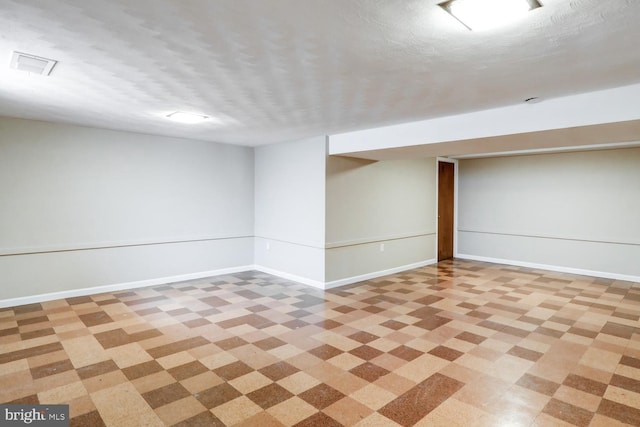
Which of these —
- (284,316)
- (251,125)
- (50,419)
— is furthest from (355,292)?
(50,419)

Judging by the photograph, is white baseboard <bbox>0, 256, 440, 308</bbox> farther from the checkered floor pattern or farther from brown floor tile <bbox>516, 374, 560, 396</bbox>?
brown floor tile <bbox>516, 374, 560, 396</bbox>

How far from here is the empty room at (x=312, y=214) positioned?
7.25 feet

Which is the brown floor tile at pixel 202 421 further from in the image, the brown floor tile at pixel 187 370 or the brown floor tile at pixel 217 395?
the brown floor tile at pixel 187 370

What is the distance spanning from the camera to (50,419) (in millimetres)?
2414

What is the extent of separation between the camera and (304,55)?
7.98 feet

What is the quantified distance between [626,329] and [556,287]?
186cm

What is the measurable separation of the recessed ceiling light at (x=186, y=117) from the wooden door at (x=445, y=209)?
18.4 ft

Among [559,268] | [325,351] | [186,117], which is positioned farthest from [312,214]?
[559,268]

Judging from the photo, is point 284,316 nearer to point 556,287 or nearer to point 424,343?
point 424,343

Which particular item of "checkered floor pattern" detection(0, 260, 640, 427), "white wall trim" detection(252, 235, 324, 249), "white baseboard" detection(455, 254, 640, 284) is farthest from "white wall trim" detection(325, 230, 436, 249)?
"white baseboard" detection(455, 254, 640, 284)

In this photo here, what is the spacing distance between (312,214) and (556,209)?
16.3 ft

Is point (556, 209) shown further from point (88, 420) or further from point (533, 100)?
point (88, 420)

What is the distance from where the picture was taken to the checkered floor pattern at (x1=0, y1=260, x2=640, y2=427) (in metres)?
2.50
